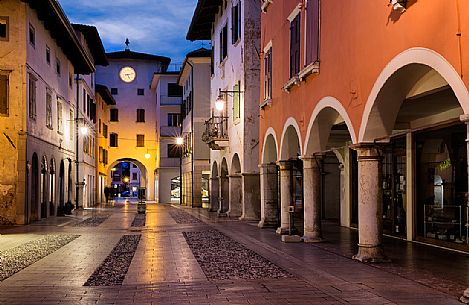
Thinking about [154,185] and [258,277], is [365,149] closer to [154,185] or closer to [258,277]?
[258,277]

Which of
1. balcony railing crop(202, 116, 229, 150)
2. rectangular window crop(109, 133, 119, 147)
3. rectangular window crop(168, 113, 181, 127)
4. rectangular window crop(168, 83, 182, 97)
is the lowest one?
balcony railing crop(202, 116, 229, 150)

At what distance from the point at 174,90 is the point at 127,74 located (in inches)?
324

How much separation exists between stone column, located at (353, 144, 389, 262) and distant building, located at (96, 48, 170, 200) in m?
54.7

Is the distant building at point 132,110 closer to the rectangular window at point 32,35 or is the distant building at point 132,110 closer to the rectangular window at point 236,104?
the rectangular window at point 236,104

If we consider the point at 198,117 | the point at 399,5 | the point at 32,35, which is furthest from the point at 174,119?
the point at 399,5

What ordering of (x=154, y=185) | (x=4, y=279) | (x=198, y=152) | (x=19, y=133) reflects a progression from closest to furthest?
(x=4, y=279), (x=19, y=133), (x=198, y=152), (x=154, y=185)

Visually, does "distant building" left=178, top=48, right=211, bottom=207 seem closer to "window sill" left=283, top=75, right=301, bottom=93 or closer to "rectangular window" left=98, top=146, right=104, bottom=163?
"rectangular window" left=98, top=146, right=104, bottom=163

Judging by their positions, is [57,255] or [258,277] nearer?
[258,277]

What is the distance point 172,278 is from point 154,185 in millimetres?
59096

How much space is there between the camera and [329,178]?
2812 centimetres

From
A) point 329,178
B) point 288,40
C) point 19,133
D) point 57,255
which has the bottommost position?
point 57,255

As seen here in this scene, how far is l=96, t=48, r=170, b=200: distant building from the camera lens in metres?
67.0

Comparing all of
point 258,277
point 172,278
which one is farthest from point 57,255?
point 258,277

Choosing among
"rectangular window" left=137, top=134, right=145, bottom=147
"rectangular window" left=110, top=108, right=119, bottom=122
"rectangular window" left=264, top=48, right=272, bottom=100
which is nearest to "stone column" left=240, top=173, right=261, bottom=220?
"rectangular window" left=264, top=48, right=272, bottom=100
